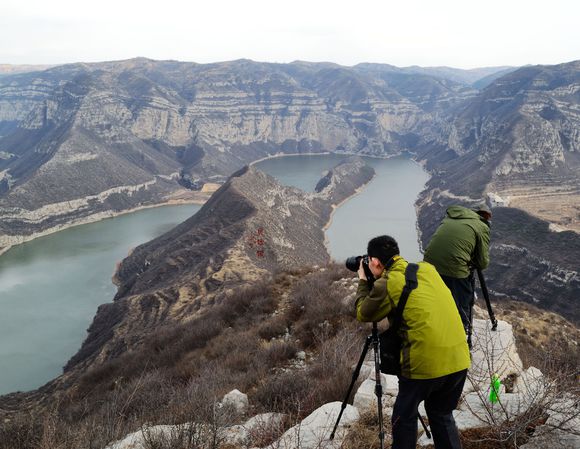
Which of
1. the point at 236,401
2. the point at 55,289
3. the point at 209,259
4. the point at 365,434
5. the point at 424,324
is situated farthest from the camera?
the point at 55,289

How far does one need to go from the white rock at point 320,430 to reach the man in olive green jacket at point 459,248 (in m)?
2.43

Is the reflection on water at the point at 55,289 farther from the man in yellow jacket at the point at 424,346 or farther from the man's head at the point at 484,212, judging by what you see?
the man in yellow jacket at the point at 424,346

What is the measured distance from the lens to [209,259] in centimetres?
4244

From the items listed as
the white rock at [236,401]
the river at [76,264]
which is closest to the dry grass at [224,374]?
the white rock at [236,401]

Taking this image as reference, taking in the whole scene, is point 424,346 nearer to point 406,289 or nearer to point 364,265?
point 406,289

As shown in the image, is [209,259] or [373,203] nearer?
[209,259]

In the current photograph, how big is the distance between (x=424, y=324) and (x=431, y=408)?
990 millimetres

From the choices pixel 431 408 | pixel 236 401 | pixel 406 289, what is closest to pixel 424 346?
pixel 406 289

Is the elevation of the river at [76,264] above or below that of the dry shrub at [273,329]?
below

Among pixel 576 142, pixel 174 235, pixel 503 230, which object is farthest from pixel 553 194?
pixel 174 235

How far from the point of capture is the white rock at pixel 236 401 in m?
7.50

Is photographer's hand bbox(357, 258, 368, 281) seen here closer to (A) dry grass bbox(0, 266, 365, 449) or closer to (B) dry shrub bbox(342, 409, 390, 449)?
(B) dry shrub bbox(342, 409, 390, 449)

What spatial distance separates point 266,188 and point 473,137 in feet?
335

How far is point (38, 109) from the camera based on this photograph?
160 m
